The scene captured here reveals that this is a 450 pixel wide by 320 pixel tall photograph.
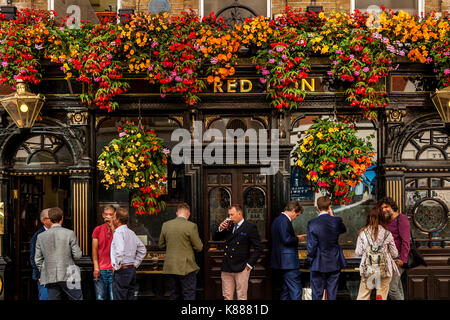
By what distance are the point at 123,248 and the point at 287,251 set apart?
98.6 inches

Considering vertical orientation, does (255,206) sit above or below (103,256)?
above

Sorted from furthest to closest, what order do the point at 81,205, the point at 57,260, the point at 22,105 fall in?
the point at 81,205 < the point at 22,105 < the point at 57,260

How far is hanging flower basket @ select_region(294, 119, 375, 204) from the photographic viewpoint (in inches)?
345

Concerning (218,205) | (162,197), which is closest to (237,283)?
(218,205)

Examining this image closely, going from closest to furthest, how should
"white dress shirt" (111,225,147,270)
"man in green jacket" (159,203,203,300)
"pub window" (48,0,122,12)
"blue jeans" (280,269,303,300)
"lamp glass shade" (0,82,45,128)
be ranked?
1. "white dress shirt" (111,225,147,270)
2. "man in green jacket" (159,203,203,300)
3. "blue jeans" (280,269,303,300)
4. "lamp glass shade" (0,82,45,128)
5. "pub window" (48,0,122,12)

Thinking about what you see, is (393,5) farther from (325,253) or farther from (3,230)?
(3,230)

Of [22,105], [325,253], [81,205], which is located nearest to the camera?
[325,253]

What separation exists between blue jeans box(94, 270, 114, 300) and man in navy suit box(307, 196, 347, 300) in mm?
3085

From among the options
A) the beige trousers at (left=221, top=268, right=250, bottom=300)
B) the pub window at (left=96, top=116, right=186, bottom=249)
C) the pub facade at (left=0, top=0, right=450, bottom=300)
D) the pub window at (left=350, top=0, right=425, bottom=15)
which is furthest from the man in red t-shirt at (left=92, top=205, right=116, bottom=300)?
the pub window at (left=350, top=0, right=425, bottom=15)

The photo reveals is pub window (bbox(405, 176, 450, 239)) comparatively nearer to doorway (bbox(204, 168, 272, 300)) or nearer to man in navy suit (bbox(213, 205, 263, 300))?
doorway (bbox(204, 168, 272, 300))

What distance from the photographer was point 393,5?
33.3 feet

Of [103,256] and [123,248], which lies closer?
[123,248]

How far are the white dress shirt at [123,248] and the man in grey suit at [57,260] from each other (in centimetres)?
53

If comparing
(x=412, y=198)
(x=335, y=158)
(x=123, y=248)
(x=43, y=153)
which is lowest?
(x=123, y=248)
